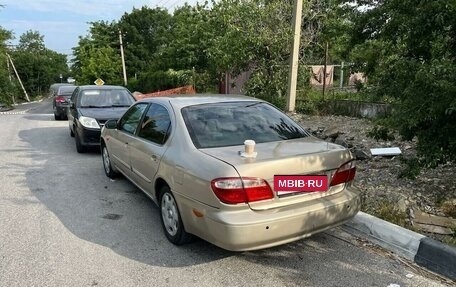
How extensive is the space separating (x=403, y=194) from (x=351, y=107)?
6403 mm

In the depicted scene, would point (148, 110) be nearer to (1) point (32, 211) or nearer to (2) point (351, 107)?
(1) point (32, 211)

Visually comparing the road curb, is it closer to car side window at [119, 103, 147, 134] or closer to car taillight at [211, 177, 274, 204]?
car taillight at [211, 177, 274, 204]

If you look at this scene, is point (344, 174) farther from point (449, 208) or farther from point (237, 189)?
point (449, 208)

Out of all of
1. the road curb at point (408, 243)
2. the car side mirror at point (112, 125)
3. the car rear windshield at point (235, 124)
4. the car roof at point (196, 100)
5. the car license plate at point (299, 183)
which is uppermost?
the car roof at point (196, 100)

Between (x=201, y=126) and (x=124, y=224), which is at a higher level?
(x=201, y=126)

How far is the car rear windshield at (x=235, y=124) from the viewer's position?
411 cm

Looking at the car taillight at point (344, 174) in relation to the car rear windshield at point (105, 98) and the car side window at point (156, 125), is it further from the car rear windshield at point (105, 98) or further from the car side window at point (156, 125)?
the car rear windshield at point (105, 98)

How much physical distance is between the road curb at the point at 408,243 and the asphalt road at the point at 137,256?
4.5 inches

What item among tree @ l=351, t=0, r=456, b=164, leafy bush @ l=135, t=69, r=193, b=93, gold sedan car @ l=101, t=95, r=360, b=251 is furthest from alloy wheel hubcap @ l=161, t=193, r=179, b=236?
leafy bush @ l=135, t=69, r=193, b=93

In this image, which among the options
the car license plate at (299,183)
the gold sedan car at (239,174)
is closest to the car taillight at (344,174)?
the gold sedan car at (239,174)

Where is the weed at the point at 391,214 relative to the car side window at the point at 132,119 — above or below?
below

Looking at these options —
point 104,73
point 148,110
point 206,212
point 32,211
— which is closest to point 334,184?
point 206,212

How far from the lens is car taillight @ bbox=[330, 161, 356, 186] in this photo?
387cm

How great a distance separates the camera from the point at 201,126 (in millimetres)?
4246
